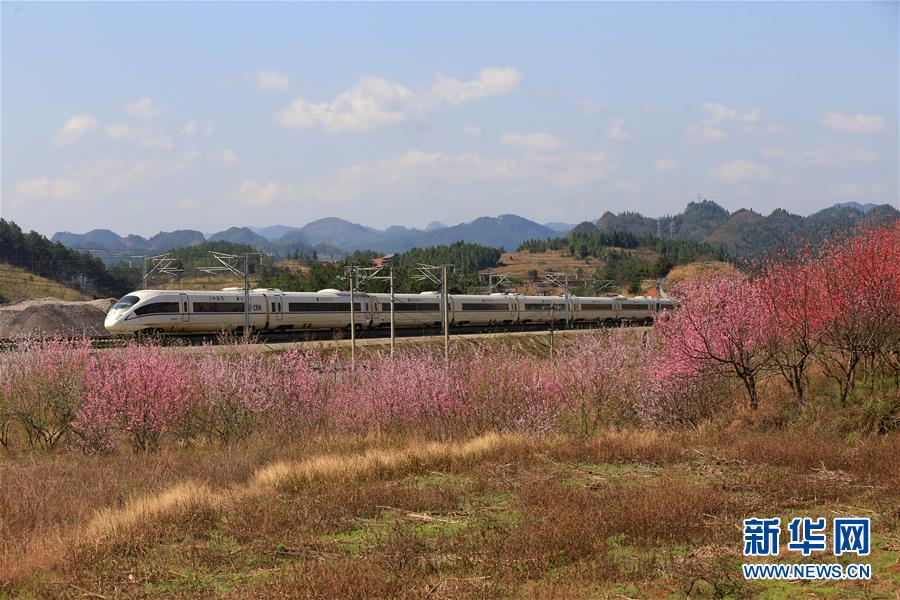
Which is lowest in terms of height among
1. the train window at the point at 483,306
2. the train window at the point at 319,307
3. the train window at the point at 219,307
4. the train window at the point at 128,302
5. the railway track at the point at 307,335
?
the railway track at the point at 307,335

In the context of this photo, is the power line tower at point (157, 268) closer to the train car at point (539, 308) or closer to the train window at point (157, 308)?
the train window at point (157, 308)

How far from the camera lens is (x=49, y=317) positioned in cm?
5159

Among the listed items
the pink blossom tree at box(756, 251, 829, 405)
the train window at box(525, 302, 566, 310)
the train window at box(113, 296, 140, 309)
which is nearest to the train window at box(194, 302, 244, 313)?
the train window at box(113, 296, 140, 309)

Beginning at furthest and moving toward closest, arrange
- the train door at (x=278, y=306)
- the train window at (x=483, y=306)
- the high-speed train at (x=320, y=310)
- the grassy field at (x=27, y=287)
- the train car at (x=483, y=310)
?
the grassy field at (x=27, y=287)
the train window at (x=483, y=306)
the train car at (x=483, y=310)
the train door at (x=278, y=306)
the high-speed train at (x=320, y=310)

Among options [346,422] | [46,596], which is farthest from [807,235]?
[46,596]

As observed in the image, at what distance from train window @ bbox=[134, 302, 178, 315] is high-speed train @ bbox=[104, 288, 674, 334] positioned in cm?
3

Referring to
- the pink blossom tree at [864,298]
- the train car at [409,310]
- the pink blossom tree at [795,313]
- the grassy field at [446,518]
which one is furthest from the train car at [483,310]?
the grassy field at [446,518]

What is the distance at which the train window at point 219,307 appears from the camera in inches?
1584

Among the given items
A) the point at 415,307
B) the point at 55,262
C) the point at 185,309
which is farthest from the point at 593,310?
the point at 55,262

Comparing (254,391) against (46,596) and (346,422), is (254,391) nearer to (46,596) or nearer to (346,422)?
(346,422)

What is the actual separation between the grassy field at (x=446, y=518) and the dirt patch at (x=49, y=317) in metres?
38.9

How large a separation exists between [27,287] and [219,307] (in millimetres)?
56211

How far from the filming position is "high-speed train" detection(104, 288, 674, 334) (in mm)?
38438

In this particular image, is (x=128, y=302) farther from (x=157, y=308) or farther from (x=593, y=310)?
(x=593, y=310)
